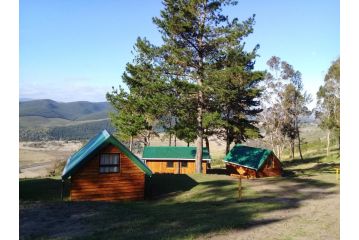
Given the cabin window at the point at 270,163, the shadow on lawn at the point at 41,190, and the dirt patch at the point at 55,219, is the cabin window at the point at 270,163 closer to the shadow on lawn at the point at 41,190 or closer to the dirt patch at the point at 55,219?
the shadow on lawn at the point at 41,190

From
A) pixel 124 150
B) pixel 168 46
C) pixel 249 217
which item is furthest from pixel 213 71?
pixel 249 217

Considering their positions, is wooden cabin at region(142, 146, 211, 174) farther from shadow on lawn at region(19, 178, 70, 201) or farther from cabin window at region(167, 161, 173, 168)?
shadow on lawn at region(19, 178, 70, 201)

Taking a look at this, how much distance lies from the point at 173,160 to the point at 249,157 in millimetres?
9316

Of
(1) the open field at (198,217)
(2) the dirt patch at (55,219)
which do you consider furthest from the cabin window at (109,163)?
(2) the dirt patch at (55,219)

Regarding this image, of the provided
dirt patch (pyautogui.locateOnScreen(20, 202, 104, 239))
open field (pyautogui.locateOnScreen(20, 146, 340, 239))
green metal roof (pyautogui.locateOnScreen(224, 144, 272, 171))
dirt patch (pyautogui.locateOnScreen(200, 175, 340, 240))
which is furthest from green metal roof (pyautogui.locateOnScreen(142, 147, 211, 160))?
dirt patch (pyautogui.locateOnScreen(20, 202, 104, 239))

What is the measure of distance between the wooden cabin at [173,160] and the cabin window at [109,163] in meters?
20.5

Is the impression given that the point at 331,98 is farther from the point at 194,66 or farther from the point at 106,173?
the point at 106,173

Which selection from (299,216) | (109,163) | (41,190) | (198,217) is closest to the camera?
(198,217)

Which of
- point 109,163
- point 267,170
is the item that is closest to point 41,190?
point 109,163

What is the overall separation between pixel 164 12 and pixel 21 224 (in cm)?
2478

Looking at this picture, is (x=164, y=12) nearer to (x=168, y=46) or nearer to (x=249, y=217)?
(x=168, y=46)

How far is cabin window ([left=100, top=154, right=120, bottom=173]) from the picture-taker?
21.4 meters

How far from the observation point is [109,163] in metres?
21.4

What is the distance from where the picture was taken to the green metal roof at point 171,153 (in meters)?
41.8
